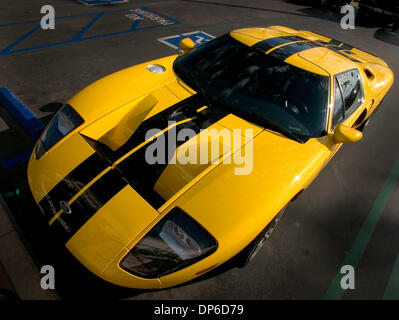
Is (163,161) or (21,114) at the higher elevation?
(163,161)

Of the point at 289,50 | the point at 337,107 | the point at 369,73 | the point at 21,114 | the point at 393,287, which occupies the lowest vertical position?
the point at 393,287

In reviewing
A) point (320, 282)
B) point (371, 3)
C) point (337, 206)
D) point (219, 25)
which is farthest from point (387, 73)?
point (371, 3)

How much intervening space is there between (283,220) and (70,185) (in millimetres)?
1988

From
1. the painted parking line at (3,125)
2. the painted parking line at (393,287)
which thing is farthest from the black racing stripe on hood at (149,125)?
the painted parking line at (393,287)

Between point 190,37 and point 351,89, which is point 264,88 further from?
point 190,37

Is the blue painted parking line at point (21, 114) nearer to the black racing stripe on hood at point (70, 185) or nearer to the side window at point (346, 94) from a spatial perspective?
the black racing stripe on hood at point (70, 185)

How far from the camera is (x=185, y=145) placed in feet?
7.02

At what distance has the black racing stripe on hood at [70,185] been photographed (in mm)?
1880

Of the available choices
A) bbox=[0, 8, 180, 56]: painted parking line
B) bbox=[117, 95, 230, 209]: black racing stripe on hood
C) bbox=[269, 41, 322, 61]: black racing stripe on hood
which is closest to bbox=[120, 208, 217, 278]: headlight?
bbox=[117, 95, 230, 209]: black racing stripe on hood

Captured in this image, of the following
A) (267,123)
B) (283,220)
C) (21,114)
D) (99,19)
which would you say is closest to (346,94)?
(267,123)

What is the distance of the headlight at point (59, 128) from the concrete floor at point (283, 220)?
1.99 feet

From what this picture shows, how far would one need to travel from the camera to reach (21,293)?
1990mm

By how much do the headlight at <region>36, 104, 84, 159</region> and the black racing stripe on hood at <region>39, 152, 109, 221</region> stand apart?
39cm

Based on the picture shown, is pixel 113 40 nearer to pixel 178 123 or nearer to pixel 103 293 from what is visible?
pixel 178 123
